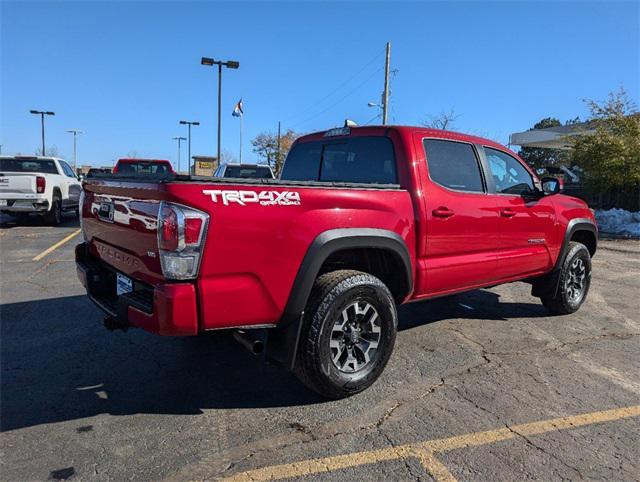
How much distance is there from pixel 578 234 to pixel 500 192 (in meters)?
2.08

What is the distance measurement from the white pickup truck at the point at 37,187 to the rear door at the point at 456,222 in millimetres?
9148

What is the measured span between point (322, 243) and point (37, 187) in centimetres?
1159

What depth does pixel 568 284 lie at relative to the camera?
5.73m

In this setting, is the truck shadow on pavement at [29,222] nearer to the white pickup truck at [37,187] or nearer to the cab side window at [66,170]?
the white pickup truck at [37,187]

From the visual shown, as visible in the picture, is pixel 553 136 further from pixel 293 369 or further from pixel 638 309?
pixel 293 369

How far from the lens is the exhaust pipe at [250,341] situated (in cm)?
296

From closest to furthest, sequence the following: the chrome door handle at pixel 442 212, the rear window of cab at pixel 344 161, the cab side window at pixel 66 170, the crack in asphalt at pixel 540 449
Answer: the crack in asphalt at pixel 540 449, the chrome door handle at pixel 442 212, the rear window of cab at pixel 344 161, the cab side window at pixel 66 170

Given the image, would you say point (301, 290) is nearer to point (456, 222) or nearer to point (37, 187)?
point (456, 222)

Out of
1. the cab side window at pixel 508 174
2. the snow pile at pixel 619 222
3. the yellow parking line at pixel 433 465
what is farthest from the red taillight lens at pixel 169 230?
the snow pile at pixel 619 222

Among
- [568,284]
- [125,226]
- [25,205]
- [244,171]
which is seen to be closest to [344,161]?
[125,226]

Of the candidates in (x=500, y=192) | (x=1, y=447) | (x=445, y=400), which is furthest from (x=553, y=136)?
(x=1, y=447)

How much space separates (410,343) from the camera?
4.61 meters

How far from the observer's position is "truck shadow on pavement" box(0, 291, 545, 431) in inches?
127

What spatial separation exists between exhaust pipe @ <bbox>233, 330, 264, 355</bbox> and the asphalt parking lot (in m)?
0.50
